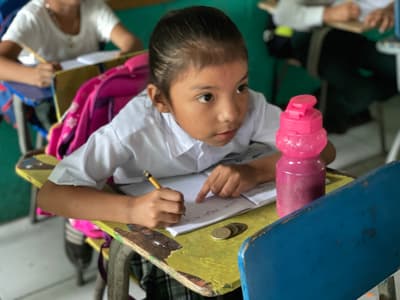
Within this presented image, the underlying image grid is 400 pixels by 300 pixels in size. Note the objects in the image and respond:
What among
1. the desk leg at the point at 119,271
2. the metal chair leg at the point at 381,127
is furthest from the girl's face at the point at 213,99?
the metal chair leg at the point at 381,127

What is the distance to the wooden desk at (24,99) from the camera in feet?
6.43

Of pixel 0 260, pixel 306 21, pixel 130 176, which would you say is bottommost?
pixel 0 260

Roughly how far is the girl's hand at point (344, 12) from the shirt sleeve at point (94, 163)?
165 cm

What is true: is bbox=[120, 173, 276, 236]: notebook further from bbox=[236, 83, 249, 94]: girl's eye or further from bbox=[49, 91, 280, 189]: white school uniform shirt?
bbox=[236, 83, 249, 94]: girl's eye

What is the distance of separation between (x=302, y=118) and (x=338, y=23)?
1.78 m

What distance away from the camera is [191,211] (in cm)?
119

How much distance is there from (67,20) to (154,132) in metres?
1.11

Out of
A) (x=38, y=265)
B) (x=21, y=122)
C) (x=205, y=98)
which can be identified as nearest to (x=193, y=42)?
(x=205, y=98)

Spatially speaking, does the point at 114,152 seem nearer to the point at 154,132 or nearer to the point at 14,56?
the point at 154,132

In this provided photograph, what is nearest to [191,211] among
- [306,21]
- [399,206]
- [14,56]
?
[399,206]

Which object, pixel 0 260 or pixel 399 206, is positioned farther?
pixel 0 260

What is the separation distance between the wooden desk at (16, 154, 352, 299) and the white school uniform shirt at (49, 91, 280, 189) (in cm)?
12

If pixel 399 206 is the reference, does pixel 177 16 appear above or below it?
above

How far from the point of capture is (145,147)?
132 cm
